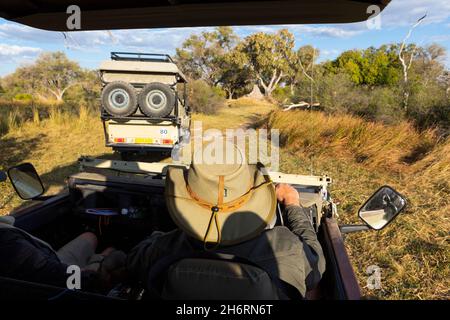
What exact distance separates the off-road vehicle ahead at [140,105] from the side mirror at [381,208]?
6.77 metres

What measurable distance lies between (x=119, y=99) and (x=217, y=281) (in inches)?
314

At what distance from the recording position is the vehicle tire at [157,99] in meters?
8.46

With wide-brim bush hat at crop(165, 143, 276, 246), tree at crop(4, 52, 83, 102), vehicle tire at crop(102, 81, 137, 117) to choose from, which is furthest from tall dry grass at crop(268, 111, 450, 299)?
tree at crop(4, 52, 83, 102)

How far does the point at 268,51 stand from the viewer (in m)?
33.2

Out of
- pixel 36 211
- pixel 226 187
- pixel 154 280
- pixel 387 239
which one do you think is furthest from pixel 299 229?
pixel 387 239

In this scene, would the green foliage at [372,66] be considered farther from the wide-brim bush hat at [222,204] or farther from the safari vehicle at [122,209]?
the wide-brim bush hat at [222,204]

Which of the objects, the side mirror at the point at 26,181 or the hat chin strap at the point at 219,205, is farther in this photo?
the side mirror at the point at 26,181

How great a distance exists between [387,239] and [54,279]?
12.9 ft

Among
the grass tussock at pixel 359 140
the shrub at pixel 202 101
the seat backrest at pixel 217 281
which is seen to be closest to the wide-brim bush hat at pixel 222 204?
the seat backrest at pixel 217 281

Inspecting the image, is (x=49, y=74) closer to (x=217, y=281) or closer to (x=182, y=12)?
(x=182, y=12)

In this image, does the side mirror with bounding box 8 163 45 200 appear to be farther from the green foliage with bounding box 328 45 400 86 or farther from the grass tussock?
the green foliage with bounding box 328 45 400 86
